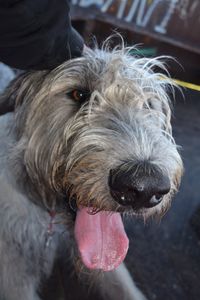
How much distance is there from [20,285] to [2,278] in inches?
4.3

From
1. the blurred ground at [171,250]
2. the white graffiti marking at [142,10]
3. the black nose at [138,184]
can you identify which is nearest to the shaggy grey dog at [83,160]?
the black nose at [138,184]

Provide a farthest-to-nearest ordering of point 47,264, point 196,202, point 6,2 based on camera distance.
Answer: point 196,202
point 47,264
point 6,2

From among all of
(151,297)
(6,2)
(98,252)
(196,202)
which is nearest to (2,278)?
(98,252)

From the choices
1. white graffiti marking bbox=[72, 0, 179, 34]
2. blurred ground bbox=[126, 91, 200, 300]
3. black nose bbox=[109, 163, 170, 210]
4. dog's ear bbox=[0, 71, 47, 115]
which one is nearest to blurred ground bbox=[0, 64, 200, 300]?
blurred ground bbox=[126, 91, 200, 300]

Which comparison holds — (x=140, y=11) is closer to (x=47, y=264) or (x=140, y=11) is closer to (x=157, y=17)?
(x=157, y=17)

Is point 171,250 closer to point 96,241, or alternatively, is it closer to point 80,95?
point 96,241

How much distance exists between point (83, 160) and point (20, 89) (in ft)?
2.12

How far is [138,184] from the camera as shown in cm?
213

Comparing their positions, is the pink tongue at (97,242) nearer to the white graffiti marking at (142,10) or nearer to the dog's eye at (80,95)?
the dog's eye at (80,95)

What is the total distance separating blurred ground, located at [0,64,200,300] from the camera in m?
3.59

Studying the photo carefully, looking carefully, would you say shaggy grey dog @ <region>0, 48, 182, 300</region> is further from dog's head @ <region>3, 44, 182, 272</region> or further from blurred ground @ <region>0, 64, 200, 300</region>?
blurred ground @ <region>0, 64, 200, 300</region>

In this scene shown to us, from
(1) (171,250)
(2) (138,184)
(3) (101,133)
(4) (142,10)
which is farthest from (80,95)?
(4) (142,10)

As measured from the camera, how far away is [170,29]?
21.1 feet

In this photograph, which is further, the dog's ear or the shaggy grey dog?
the dog's ear
